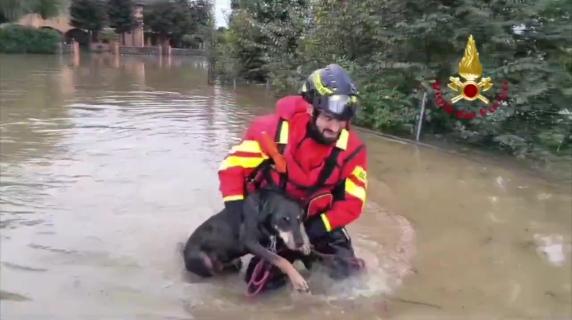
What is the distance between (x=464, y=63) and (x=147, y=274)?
18.2 ft

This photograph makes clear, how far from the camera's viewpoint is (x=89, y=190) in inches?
248

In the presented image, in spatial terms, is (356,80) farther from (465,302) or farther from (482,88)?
(465,302)

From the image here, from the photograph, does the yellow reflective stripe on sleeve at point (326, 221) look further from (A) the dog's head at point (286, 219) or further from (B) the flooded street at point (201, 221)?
(B) the flooded street at point (201, 221)

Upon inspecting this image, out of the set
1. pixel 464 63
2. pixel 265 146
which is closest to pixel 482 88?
pixel 464 63

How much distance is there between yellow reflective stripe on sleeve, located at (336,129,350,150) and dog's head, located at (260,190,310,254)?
421 millimetres

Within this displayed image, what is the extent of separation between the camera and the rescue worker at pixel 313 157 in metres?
3.43

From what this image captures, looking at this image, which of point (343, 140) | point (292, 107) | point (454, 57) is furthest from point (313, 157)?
point (454, 57)

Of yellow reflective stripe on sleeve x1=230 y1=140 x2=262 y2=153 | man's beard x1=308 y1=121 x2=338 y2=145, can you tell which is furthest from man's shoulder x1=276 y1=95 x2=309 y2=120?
yellow reflective stripe on sleeve x1=230 y1=140 x2=262 y2=153

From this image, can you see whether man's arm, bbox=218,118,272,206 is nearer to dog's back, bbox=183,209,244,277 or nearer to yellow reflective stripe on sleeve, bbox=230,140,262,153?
yellow reflective stripe on sleeve, bbox=230,140,262,153

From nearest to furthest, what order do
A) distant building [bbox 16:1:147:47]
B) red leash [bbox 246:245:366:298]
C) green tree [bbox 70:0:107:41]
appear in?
1. red leash [bbox 246:245:366:298]
2. distant building [bbox 16:1:147:47]
3. green tree [bbox 70:0:107:41]

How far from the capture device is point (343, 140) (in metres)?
3.66

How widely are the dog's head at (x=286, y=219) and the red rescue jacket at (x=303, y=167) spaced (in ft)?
0.44

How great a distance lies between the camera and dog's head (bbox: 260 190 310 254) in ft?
11.7

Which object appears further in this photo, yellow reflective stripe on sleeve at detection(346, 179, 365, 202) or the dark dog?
yellow reflective stripe on sleeve at detection(346, 179, 365, 202)
